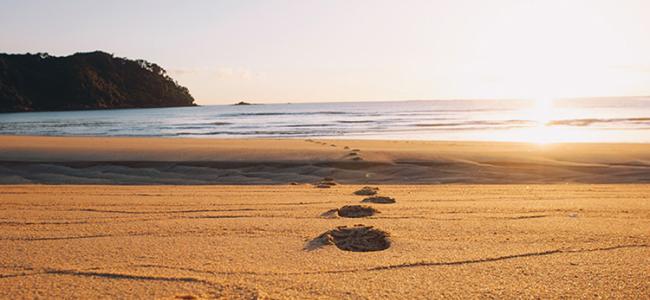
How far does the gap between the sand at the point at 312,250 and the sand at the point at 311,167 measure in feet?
13.6

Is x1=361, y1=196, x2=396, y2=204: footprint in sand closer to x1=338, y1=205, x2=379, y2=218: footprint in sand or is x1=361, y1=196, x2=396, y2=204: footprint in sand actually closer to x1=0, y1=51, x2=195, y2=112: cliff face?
x1=338, y1=205, x2=379, y2=218: footprint in sand

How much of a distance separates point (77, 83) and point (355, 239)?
391 feet

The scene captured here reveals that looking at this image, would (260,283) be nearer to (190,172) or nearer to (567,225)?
(567,225)

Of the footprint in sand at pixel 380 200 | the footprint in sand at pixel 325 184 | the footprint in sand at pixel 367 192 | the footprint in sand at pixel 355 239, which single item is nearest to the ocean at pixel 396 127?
the footprint in sand at pixel 325 184

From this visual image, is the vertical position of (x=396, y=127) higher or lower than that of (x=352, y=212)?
higher

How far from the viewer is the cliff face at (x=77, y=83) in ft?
341

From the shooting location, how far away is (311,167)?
10.3m

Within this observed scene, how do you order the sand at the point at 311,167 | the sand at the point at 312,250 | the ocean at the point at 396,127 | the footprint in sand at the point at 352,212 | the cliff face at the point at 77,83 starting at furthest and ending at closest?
the cliff face at the point at 77,83 → the ocean at the point at 396,127 → the sand at the point at 311,167 → the footprint in sand at the point at 352,212 → the sand at the point at 312,250

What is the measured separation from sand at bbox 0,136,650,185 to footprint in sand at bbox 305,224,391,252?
547 cm

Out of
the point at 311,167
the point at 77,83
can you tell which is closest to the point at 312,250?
the point at 311,167

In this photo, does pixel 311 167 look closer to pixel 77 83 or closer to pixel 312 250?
pixel 312 250

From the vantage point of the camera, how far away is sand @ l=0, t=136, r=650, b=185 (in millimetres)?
9172

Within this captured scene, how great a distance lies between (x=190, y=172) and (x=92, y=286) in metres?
7.64

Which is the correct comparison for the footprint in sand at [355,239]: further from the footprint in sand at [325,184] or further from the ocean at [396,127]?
the ocean at [396,127]
